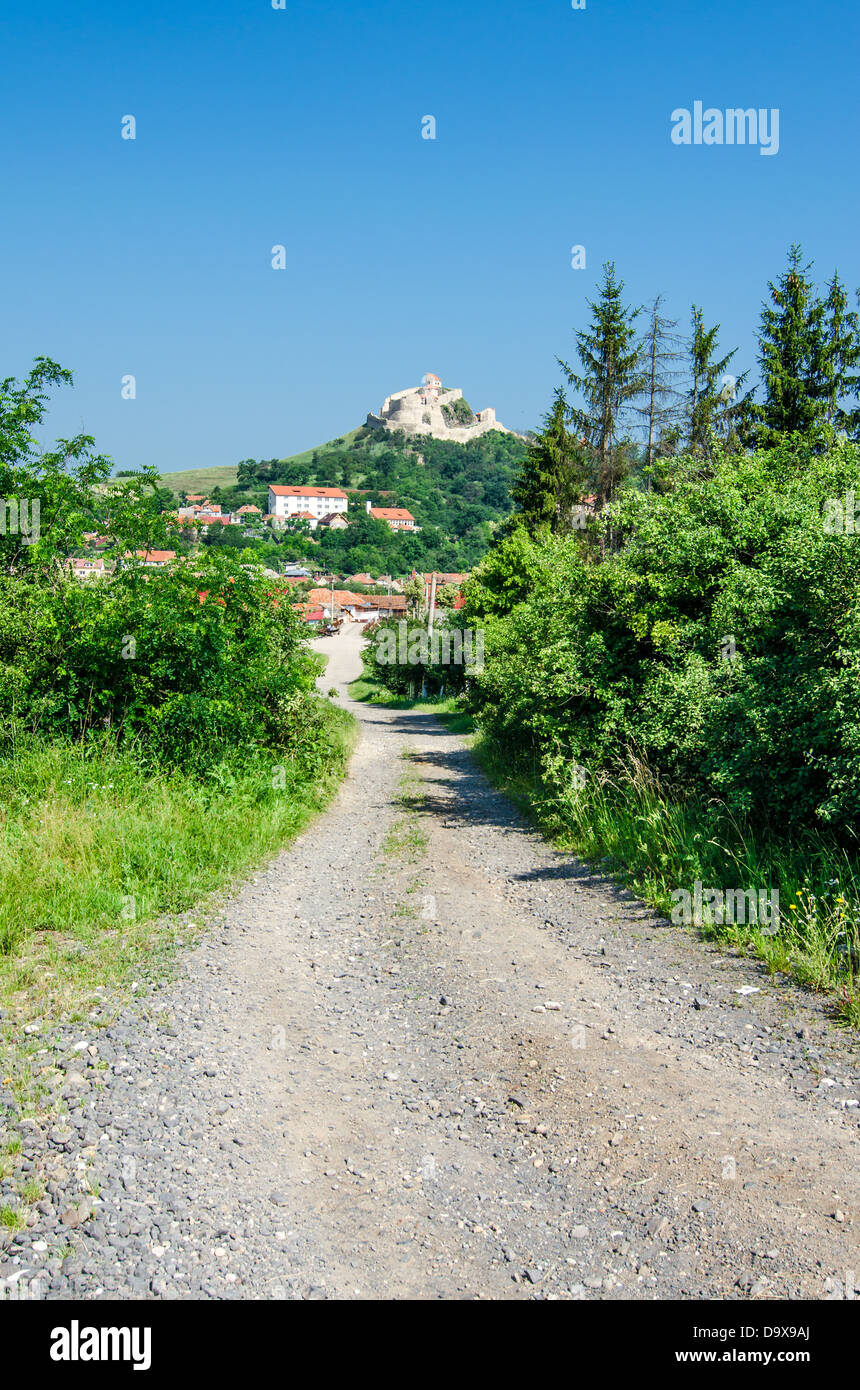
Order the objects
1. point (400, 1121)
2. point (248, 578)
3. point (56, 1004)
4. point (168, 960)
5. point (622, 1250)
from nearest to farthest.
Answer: point (622, 1250) < point (400, 1121) < point (56, 1004) < point (168, 960) < point (248, 578)

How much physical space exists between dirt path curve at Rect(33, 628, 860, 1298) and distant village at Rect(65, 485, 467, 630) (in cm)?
791

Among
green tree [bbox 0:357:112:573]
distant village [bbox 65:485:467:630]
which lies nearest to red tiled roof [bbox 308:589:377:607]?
distant village [bbox 65:485:467:630]

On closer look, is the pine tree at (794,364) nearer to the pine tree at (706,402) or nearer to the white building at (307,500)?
the pine tree at (706,402)

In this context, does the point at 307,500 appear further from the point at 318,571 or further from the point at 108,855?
the point at 108,855

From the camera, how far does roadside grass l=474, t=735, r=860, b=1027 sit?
19.9ft

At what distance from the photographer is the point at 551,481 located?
37.5 meters

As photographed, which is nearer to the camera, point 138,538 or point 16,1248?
point 16,1248

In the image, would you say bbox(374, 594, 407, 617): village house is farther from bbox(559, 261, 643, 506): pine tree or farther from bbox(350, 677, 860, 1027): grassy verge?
bbox(350, 677, 860, 1027): grassy verge

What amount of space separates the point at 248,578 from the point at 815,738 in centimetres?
872

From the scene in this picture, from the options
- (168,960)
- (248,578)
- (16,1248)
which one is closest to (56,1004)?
(168,960)

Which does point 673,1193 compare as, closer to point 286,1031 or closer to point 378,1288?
point 378,1288

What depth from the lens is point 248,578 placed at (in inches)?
527

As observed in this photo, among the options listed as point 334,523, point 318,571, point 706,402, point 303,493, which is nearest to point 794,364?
point 706,402

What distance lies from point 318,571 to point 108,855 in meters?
143
